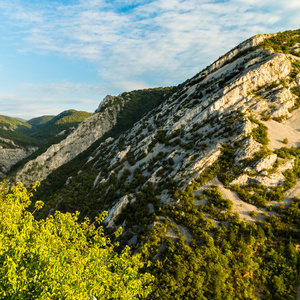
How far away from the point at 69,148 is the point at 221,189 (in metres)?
113

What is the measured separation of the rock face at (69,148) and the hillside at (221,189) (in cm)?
6385

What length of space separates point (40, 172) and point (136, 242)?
350ft

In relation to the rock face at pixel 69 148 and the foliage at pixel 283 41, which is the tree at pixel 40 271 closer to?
the foliage at pixel 283 41

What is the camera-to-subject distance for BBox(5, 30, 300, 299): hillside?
18234 mm

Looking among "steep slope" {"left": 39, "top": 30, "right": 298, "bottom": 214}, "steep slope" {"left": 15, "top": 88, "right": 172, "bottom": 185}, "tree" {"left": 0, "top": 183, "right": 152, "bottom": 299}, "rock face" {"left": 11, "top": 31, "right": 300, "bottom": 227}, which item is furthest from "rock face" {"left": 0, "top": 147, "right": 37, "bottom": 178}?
"tree" {"left": 0, "top": 183, "right": 152, "bottom": 299}

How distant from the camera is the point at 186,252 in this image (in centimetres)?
1980

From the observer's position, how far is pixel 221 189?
26.4 meters

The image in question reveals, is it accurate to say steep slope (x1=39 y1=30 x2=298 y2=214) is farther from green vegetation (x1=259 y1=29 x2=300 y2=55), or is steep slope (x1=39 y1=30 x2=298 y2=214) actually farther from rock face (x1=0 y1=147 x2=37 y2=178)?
rock face (x1=0 y1=147 x2=37 y2=178)

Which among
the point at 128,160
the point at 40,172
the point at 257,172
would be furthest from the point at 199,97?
the point at 40,172

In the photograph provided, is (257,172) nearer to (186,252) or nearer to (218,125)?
(218,125)

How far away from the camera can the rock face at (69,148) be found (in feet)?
346

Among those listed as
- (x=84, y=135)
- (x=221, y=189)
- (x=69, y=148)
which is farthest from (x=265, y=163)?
(x=69, y=148)

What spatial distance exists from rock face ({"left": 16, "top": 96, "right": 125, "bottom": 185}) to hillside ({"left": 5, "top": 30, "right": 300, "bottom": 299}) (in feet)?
209

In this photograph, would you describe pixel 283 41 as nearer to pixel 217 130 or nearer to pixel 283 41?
pixel 283 41
